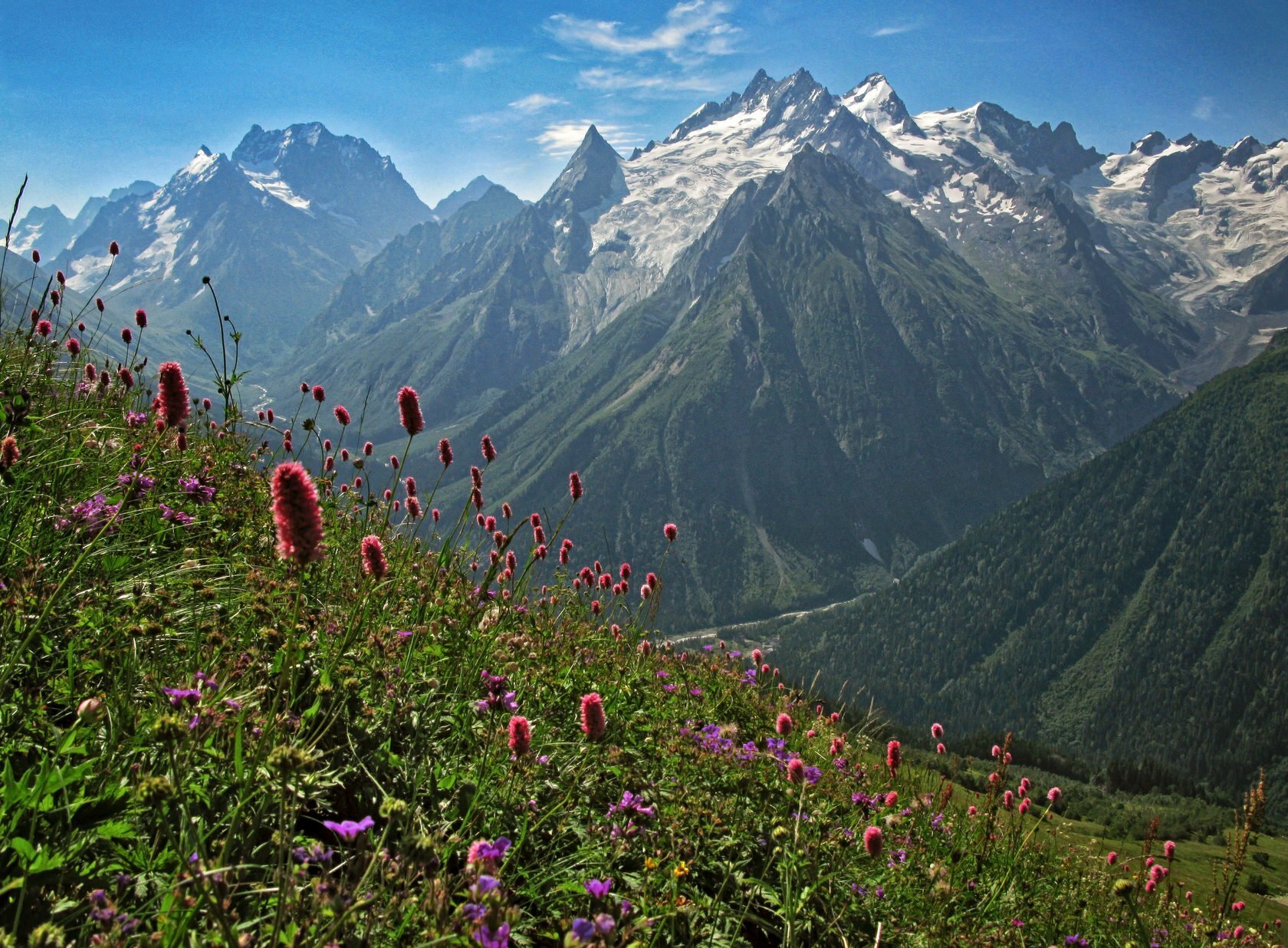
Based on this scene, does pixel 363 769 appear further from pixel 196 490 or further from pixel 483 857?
pixel 196 490

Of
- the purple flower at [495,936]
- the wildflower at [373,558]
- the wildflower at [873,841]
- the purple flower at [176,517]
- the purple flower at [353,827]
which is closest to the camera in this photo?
the purple flower at [495,936]

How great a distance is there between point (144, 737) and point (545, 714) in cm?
262

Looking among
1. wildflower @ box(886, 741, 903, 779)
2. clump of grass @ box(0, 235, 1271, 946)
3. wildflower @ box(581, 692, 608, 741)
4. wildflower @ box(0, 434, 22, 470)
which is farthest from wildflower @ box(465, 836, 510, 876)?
wildflower @ box(886, 741, 903, 779)

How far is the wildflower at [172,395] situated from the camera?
351 centimetres

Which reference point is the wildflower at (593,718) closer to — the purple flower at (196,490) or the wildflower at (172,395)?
the wildflower at (172,395)

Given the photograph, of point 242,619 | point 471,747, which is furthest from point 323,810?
point 242,619

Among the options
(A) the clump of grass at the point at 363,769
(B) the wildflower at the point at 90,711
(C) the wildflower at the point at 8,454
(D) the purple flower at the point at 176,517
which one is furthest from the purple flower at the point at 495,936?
(D) the purple flower at the point at 176,517

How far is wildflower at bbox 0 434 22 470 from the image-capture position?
4395mm

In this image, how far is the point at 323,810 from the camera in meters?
3.63

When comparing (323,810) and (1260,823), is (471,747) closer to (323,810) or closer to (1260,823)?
(323,810)

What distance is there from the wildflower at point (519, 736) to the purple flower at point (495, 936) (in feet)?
3.58

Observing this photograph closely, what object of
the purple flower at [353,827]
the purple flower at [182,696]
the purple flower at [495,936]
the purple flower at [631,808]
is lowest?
the purple flower at [631,808]

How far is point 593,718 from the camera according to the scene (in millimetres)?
3553

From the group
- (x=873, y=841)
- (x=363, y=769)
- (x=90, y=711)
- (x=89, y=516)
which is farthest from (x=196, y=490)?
(x=873, y=841)
